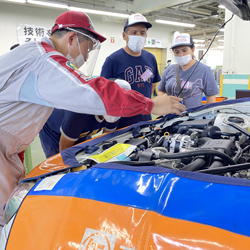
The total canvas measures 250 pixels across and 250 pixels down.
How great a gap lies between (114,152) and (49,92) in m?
0.51

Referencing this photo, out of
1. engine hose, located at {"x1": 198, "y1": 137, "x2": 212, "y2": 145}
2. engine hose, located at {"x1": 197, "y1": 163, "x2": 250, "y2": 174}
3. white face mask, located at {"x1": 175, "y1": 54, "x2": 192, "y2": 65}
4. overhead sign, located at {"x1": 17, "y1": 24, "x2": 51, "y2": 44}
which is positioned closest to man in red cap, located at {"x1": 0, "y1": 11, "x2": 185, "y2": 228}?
engine hose, located at {"x1": 198, "y1": 137, "x2": 212, "y2": 145}

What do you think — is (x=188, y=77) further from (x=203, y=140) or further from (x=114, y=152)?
(x=114, y=152)

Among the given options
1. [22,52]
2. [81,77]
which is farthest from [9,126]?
[81,77]

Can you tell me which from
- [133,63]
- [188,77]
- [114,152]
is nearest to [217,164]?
[114,152]

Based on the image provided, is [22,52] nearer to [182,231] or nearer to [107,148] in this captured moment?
[107,148]

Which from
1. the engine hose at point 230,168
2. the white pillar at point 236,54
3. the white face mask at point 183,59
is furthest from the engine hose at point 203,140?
the white pillar at point 236,54

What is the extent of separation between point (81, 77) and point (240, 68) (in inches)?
211

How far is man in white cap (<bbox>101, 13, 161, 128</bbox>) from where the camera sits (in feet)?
7.79

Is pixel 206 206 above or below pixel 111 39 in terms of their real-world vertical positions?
below

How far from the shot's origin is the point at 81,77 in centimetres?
109

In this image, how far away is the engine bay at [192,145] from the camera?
1035 millimetres

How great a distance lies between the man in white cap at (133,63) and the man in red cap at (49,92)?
3.15 feet

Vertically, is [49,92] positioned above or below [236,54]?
below

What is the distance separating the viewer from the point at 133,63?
7.97ft
